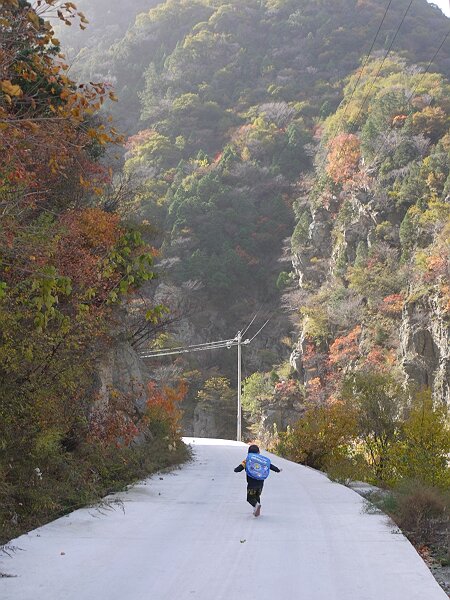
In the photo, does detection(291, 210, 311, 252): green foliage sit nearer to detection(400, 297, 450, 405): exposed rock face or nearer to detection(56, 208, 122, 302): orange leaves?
detection(400, 297, 450, 405): exposed rock face

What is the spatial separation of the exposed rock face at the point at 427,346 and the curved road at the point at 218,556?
2841cm

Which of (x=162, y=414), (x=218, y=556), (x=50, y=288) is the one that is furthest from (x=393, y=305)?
(x=50, y=288)

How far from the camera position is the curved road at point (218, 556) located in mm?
6504

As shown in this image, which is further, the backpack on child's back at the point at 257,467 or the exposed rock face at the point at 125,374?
the exposed rock face at the point at 125,374

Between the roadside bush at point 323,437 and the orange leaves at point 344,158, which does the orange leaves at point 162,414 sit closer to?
the roadside bush at point 323,437

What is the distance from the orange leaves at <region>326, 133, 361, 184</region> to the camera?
197ft

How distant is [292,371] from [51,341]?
4835cm

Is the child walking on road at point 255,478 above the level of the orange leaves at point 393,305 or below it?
below

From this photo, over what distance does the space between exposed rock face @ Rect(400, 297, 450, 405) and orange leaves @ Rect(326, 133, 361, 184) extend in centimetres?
2028

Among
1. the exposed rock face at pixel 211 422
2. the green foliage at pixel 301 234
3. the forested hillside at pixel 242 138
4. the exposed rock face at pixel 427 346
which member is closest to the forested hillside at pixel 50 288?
the exposed rock face at pixel 427 346

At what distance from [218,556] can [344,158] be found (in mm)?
55994

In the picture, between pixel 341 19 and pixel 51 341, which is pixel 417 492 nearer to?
pixel 51 341

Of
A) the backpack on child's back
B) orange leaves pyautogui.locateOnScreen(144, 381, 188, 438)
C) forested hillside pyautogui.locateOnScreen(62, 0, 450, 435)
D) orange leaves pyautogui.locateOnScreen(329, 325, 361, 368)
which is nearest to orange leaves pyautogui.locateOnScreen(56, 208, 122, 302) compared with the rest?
the backpack on child's back

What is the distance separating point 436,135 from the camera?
55500 millimetres
